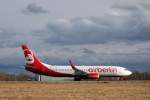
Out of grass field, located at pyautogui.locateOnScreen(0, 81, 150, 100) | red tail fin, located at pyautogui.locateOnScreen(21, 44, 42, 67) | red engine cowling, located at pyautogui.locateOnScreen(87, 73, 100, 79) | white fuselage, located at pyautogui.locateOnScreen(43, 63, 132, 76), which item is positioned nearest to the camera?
grass field, located at pyautogui.locateOnScreen(0, 81, 150, 100)

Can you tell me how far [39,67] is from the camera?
3898 inches

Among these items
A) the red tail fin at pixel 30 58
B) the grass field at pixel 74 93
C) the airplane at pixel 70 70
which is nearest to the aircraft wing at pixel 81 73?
the airplane at pixel 70 70

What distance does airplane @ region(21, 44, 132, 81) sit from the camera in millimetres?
95500

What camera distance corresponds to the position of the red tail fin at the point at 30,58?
9856cm

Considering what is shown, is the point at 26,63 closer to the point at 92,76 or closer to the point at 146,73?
the point at 92,76

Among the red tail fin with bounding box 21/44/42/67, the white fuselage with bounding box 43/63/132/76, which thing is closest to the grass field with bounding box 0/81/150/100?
the white fuselage with bounding box 43/63/132/76

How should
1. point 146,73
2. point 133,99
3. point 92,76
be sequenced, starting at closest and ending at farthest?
point 133,99
point 92,76
point 146,73

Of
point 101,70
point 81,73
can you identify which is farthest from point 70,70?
point 101,70

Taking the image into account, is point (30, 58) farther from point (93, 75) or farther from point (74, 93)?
point (74, 93)

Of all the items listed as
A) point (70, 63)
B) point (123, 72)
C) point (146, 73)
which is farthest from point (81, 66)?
point (146, 73)

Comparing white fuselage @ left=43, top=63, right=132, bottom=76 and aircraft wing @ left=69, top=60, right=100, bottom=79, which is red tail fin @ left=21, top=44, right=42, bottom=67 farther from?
aircraft wing @ left=69, top=60, right=100, bottom=79

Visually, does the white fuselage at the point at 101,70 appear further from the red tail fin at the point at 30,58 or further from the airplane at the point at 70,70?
the red tail fin at the point at 30,58

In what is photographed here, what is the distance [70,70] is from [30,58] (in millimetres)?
9093

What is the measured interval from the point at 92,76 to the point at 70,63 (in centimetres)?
573
